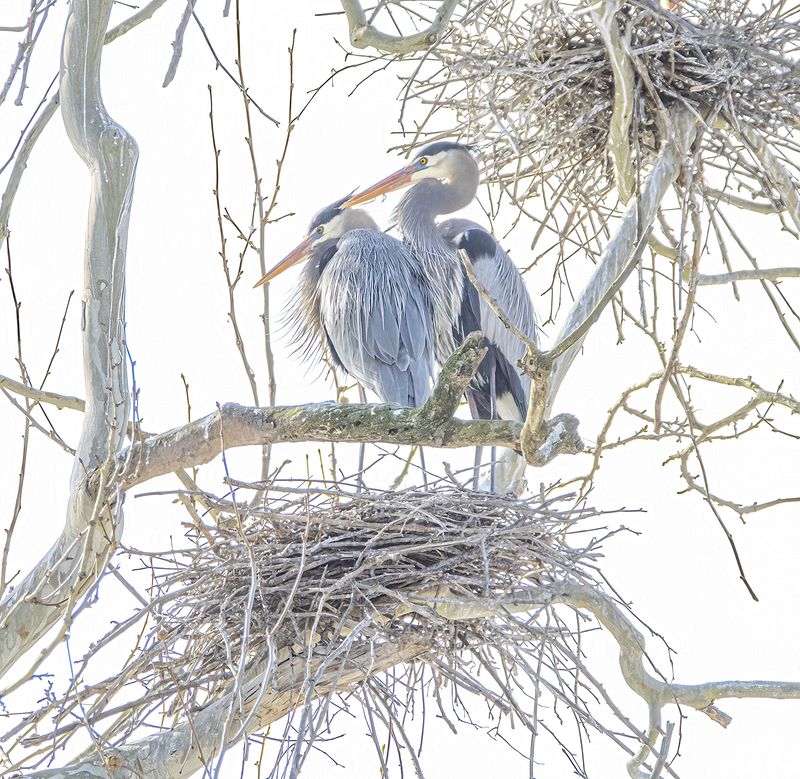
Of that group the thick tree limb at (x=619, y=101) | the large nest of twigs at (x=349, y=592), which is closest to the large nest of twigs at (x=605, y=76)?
the thick tree limb at (x=619, y=101)

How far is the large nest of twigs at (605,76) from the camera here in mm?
3936

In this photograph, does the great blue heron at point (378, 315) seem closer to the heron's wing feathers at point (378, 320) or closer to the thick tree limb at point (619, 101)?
the heron's wing feathers at point (378, 320)

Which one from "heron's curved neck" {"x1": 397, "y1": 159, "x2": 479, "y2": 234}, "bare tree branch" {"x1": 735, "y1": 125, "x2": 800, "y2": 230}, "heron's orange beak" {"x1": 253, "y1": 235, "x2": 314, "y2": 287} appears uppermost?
"heron's curved neck" {"x1": 397, "y1": 159, "x2": 479, "y2": 234}

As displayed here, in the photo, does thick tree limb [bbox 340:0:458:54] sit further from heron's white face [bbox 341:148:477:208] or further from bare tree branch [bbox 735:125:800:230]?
heron's white face [bbox 341:148:477:208]

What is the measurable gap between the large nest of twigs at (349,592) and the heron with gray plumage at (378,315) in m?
1.52

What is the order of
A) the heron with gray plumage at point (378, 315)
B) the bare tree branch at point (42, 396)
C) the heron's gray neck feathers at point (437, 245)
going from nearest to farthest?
the bare tree branch at point (42, 396)
the heron with gray plumage at point (378, 315)
the heron's gray neck feathers at point (437, 245)

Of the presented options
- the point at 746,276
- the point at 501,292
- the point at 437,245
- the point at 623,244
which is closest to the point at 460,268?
the point at 437,245

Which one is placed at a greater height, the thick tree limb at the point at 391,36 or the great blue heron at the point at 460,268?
the great blue heron at the point at 460,268

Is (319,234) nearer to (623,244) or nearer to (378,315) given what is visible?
(378,315)

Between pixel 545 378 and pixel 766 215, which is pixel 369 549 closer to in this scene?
pixel 545 378

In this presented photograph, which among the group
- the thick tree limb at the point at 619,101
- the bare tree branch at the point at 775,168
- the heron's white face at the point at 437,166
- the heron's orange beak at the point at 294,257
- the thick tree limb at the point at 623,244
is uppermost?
the heron's white face at the point at 437,166

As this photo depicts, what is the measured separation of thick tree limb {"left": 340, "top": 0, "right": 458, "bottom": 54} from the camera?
341 cm

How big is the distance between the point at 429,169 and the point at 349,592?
8.98ft

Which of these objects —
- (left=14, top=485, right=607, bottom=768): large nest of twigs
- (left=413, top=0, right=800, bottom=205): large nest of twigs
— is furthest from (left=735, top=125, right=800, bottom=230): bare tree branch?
(left=14, top=485, right=607, bottom=768): large nest of twigs
